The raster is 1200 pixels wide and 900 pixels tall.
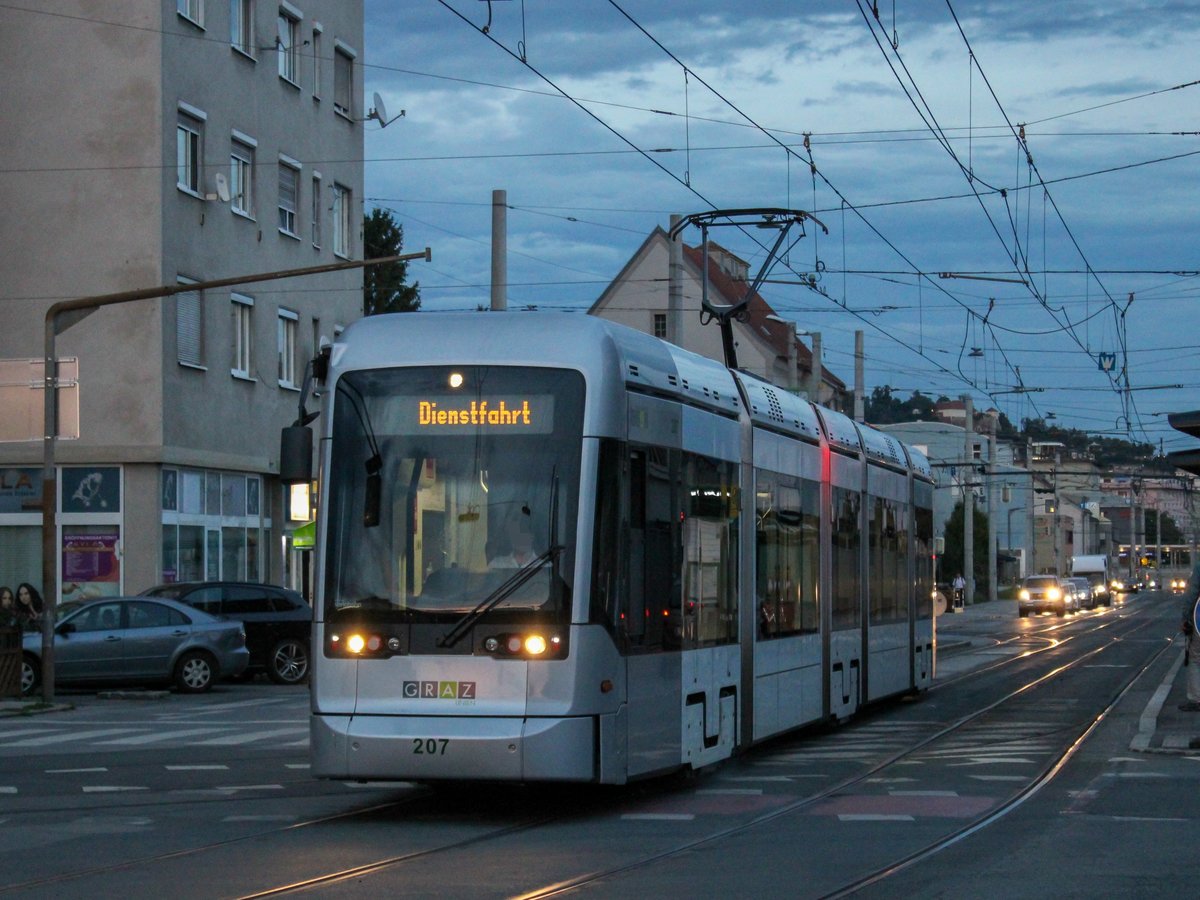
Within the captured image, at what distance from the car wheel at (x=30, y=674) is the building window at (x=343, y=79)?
20600mm

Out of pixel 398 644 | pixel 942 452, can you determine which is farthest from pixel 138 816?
pixel 942 452

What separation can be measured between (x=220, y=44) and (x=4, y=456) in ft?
29.4

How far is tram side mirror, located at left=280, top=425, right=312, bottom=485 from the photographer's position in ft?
39.4

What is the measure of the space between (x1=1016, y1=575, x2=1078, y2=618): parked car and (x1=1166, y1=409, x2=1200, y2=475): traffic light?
6094cm

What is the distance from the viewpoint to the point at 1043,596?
78.2 meters

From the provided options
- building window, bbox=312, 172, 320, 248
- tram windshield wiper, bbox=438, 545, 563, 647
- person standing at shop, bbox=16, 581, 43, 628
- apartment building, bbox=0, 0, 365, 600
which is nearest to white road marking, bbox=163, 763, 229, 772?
tram windshield wiper, bbox=438, 545, 563, 647

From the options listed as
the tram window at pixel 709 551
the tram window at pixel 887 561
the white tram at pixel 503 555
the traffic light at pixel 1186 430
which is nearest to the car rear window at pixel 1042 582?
the tram window at pixel 887 561

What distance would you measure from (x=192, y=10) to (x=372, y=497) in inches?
1048

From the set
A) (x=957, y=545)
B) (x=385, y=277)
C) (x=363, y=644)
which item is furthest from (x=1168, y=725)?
(x=957, y=545)

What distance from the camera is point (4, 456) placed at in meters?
35.7

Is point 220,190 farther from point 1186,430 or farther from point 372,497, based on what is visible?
point 372,497

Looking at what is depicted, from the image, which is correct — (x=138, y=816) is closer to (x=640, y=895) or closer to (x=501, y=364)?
(x=501, y=364)

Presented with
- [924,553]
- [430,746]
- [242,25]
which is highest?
[242,25]

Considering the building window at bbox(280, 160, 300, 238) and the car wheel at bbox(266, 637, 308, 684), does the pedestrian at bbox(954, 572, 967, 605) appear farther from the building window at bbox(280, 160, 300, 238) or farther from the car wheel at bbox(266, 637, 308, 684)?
the car wheel at bbox(266, 637, 308, 684)
